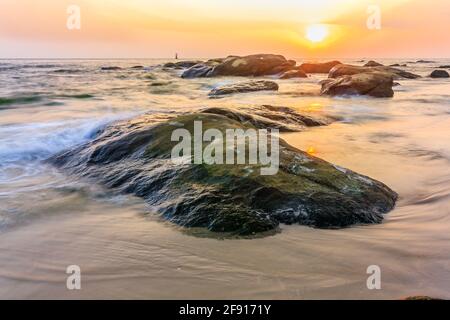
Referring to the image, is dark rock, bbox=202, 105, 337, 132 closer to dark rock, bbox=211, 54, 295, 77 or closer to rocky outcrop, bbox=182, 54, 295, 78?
rocky outcrop, bbox=182, 54, 295, 78

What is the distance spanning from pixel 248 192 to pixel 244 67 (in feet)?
91.8

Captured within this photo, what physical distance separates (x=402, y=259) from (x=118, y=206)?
2460 mm

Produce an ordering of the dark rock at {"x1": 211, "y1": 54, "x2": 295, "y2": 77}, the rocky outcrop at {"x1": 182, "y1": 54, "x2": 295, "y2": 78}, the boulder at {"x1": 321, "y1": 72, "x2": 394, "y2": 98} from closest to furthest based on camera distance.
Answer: the boulder at {"x1": 321, "y1": 72, "x2": 394, "y2": 98}
the rocky outcrop at {"x1": 182, "y1": 54, "x2": 295, "y2": 78}
the dark rock at {"x1": 211, "y1": 54, "x2": 295, "y2": 77}

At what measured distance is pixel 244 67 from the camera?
31.0 m

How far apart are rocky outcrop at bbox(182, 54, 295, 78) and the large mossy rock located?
25.1 meters

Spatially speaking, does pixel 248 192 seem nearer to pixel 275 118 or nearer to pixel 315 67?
pixel 275 118

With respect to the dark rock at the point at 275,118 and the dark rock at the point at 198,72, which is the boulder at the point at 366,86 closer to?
the dark rock at the point at 275,118

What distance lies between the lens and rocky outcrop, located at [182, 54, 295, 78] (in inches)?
1168

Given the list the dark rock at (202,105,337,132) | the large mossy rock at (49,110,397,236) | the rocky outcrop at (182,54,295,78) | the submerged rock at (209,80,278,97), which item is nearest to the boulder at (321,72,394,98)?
the submerged rock at (209,80,278,97)

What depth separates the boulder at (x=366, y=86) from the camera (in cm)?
1539

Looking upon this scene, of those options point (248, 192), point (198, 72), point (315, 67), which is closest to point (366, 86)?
point (248, 192)

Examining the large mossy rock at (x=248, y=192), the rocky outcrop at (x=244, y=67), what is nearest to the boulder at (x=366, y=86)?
the large mossy rock at (x=248, y=192)

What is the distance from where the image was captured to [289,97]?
15.5 metres
